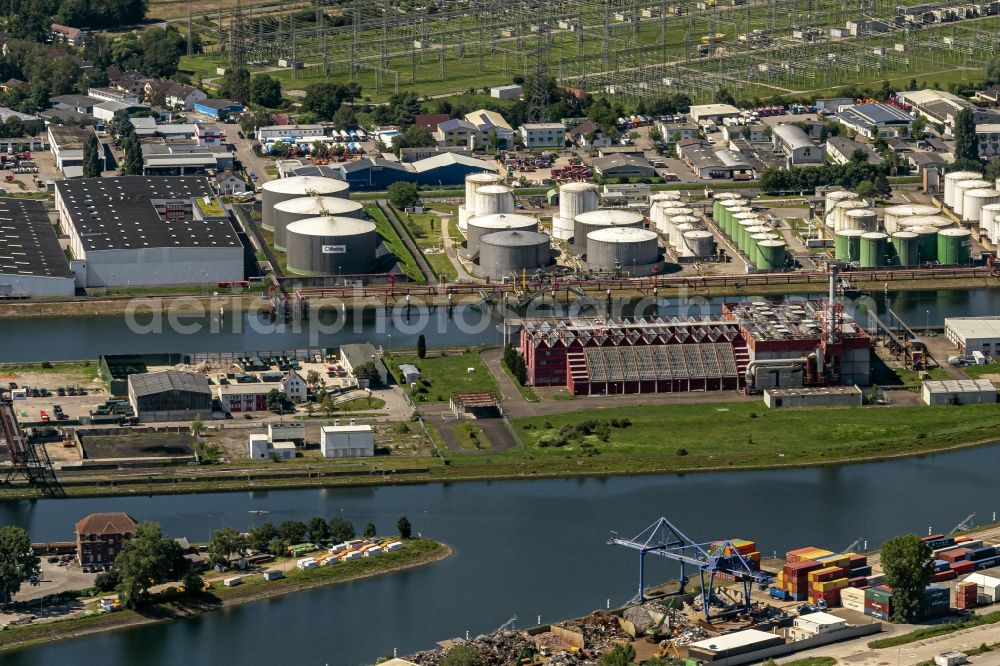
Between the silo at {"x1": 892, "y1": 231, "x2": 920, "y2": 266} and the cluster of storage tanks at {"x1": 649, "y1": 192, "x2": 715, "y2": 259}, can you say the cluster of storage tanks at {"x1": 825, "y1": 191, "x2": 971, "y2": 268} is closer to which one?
the silo at {"x1": 892, "y1": 231, "x2": 920, "y2": 266}

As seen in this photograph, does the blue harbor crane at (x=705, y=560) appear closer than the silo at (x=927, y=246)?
Yes

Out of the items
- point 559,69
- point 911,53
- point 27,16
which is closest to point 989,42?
point 911,53

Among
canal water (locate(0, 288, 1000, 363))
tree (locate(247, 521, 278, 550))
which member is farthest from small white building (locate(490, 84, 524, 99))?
tree (locate(247, 521, 278, 550))

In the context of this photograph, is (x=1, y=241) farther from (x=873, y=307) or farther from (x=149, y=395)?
(x=873, y=307)

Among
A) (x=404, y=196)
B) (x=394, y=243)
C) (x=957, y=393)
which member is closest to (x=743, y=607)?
(x=957, y=393)

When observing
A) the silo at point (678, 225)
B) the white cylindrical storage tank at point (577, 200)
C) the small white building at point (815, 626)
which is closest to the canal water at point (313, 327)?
the silo at point (678, 225)

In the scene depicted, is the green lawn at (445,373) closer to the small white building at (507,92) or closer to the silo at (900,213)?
the silo at (900,213)
